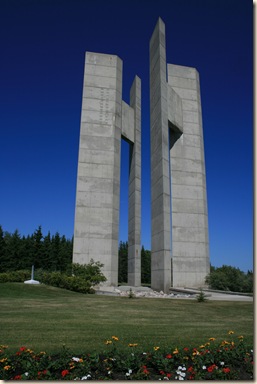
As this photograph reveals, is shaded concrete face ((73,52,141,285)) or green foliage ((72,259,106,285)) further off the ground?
shaded concrete face ((73,52,141,285))

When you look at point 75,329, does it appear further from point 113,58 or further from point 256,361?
point 113,58

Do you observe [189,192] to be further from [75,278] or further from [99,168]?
[75,278]

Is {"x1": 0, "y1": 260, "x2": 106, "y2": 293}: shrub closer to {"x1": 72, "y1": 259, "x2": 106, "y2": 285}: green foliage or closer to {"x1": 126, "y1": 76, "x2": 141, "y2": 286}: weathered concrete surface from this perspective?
{"x1": 72, "y1": 259, "x2": 106, "y2": 285}: green foliage

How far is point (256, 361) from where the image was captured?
13.1 ft

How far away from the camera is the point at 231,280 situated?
81.8ft

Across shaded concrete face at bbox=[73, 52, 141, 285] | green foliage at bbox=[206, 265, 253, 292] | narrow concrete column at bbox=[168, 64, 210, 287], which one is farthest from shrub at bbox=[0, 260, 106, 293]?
green foliage at bbox=[206, 265, 253, 292]

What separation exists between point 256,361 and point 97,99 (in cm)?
2807

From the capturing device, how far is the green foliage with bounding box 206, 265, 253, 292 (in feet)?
78.6

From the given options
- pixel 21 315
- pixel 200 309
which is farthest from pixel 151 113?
pixel 21 315

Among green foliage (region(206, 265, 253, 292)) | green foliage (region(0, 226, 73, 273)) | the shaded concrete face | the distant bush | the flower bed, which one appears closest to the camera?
the flower bed

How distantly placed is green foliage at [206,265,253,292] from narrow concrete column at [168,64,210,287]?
1584 millimetres

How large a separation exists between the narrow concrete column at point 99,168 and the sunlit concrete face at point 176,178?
3.41 metres

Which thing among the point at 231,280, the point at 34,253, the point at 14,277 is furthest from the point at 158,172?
the point at 34,253

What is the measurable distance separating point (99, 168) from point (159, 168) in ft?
18.2
